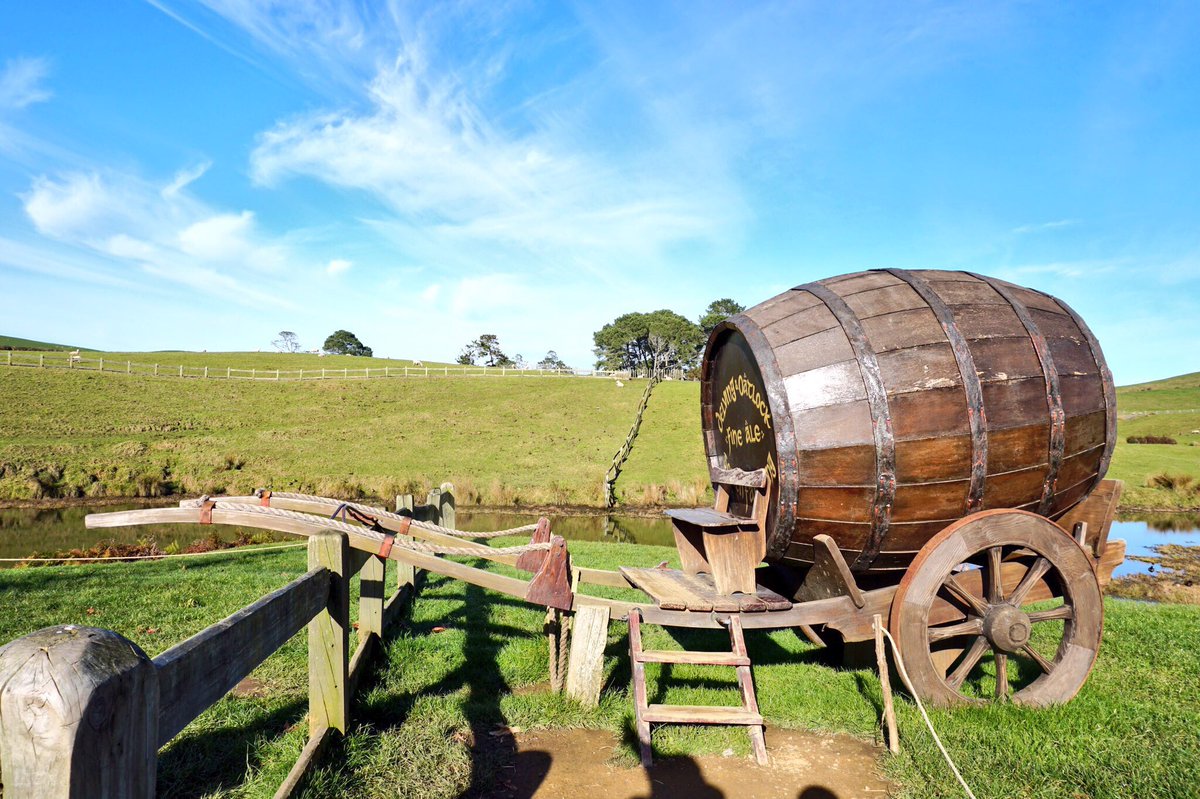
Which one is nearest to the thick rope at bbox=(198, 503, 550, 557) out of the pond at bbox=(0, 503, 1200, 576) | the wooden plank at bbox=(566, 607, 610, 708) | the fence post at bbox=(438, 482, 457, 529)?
the wooden plank at bbox=(566, 607, 610, 708)

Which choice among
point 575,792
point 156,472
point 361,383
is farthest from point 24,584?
point 361,383

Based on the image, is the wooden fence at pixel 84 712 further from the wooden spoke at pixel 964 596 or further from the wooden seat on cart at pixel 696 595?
the wooden spoke at pixel 964 596

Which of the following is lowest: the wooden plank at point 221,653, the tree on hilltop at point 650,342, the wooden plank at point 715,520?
the wooden plank at point 221,653

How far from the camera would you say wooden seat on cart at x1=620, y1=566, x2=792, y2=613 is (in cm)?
480

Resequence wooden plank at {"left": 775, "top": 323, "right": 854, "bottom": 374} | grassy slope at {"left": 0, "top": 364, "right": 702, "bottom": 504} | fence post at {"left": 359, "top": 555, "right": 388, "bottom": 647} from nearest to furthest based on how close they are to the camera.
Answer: wooden plank at {"left": 775, "top": 323, "right": 854, "bottom": 374}
fence post at {"left": 359, "top": 555, "right": 388, "bottom": 647}
grassy slope at {"left": 0, "top": 364, "right": 702, "bottom": 504}

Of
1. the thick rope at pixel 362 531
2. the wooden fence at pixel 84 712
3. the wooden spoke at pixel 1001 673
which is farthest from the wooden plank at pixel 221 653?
the wooden spoke at pixel 1001 673

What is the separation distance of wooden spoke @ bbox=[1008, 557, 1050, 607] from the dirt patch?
1.58 meters

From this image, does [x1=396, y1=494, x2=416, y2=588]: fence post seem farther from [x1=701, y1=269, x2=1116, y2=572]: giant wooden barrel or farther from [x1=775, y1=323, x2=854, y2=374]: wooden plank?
[x1=775, y1=323, x2=854, y2=374]: wooden plank

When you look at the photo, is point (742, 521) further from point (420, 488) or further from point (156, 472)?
point (156, 472)

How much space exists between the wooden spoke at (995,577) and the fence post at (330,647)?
176 inches

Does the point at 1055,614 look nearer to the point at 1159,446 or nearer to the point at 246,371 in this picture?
the point at 1159,446

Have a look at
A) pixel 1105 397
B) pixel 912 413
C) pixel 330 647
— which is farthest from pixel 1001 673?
pixel 330 647

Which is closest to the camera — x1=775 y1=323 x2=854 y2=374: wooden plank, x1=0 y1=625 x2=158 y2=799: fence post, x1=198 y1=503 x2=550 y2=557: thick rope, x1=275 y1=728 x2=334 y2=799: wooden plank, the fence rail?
x1=0 y1=625 x2=158 y2=799: fence post

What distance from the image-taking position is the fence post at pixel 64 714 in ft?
3.73
